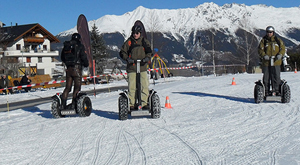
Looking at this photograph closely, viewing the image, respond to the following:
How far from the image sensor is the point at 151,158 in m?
4.63

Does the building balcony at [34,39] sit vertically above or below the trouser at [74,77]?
above

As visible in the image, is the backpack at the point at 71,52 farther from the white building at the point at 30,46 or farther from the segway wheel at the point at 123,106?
the white building at the point at 30,46

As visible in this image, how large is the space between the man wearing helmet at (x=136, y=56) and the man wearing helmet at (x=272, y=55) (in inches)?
139

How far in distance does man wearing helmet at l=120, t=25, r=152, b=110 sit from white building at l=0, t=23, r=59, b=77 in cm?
5258

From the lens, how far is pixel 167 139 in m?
5.61

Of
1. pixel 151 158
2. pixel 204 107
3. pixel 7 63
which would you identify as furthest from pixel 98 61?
pixel 151 158

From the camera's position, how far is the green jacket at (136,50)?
7688mm

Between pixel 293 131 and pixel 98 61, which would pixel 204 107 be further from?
pixel 98 61

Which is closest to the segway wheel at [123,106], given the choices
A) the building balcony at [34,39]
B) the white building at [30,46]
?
the white building at [30,46]

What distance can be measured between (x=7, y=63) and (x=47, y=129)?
153 ft

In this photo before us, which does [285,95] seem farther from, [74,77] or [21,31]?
[21,31]

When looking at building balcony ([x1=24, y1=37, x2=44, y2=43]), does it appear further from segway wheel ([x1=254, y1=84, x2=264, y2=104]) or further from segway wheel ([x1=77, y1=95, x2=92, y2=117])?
segway wheel ([x1=254, y1=84, x2=264, y2=104])

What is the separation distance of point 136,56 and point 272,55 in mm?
3933

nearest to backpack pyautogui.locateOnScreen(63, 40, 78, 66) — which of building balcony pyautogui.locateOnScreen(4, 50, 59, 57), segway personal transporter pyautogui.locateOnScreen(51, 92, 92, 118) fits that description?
segway personal transporter pyautogui.locateOnScreen(51, 92, 92, 118)
